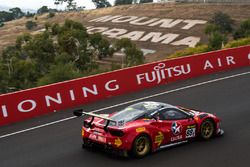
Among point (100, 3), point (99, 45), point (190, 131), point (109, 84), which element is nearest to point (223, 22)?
point (99, 45)

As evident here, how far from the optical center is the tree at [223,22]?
69325 mm

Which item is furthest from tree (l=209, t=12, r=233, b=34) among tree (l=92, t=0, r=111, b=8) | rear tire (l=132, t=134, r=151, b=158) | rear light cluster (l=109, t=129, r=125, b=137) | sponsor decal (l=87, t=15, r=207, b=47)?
tree (l=92, t=0, r=111, b=8)

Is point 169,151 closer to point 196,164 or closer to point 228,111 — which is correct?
point 196,164

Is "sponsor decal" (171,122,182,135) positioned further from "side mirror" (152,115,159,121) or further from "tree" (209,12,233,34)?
"tree" (209,12,233,34)

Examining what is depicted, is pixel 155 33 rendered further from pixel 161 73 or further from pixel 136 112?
pixel 136 112

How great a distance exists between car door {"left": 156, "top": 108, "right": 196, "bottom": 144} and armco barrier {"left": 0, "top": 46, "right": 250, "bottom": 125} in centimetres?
655

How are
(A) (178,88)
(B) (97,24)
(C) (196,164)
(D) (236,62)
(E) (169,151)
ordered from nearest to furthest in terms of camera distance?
(C) (196,164)
(E) (169,151)
(A) (178,88)
(D) (236,62)
(B) (97,24)

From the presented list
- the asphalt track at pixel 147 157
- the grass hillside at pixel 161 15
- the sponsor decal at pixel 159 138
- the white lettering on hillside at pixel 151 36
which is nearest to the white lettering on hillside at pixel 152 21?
the grass hillside at pixel 161 15

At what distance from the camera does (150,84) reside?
69.7ft

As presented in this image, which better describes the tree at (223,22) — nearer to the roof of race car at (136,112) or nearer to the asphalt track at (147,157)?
the asphalt track at (147,157)

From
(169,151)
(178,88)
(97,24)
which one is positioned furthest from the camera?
(97,24)

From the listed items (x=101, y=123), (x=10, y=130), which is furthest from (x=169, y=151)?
(x=10, y=130)

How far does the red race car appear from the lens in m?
10.6

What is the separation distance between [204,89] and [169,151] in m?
9.09
